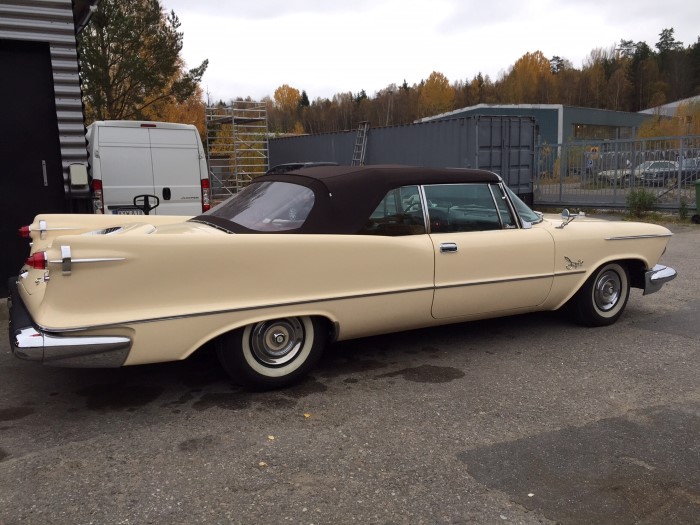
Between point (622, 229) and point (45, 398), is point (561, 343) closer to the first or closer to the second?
point (622, 229)

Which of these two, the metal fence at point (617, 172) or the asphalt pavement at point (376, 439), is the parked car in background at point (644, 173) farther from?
the asphalt pavement at point (376, 439)

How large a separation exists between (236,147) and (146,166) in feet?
65.0

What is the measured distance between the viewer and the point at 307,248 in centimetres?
362

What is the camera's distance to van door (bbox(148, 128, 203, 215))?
8734mm

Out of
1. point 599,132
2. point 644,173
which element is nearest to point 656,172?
point 644,173

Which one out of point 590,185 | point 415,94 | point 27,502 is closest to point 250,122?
point 590,185

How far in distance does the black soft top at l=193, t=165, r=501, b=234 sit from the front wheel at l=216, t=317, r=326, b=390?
0.62 meters

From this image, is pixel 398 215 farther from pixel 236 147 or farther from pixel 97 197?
pixel 236 147

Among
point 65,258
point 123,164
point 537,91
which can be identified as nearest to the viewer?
point 65,258

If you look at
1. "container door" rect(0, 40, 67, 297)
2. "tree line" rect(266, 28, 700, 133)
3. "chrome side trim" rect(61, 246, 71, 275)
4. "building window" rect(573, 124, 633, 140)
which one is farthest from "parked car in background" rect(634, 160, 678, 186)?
"tree line" rect(266, 28, 700, 133)

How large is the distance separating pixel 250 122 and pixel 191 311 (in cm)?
2834

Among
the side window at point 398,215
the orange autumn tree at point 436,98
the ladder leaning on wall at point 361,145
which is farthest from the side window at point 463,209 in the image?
the orange autumn tree at point 436,98

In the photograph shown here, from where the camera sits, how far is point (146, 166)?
8.63 metres

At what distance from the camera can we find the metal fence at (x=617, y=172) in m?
14.2
